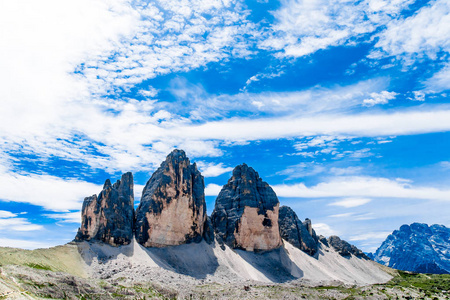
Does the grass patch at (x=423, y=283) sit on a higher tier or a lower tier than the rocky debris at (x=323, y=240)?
lower

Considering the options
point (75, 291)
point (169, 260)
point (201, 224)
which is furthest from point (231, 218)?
point (75, 291)

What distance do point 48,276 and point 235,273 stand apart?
204 feet

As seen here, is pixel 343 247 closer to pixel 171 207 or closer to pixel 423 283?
pixel 423 283

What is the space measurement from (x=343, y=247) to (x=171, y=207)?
11355cm

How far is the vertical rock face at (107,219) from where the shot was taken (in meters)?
110

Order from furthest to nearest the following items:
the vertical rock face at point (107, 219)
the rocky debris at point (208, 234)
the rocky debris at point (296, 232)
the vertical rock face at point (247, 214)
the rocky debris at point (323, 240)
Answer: the rocky debris at point (323, 240) → the rocky debris at point (296, 232) → the vertical rock face at point (247, 214) → the rocky debris at point (208, 234) → the vertical rock face at point (107, 219)

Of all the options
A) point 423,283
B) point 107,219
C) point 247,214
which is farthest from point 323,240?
point 107,219

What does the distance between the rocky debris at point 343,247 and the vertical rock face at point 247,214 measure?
2192 inches

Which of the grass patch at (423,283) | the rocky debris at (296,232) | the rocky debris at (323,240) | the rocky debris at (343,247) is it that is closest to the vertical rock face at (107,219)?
the rocky debris at (296,232)

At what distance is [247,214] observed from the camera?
484 feet

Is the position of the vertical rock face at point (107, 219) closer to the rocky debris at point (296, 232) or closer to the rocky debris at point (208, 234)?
the rocky debris at point (208, 234)

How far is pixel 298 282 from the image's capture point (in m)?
123

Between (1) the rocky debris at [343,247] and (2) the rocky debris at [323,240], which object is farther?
(2) the rocky debris at [323,240]

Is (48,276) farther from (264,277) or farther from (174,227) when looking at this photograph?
(264,277)
